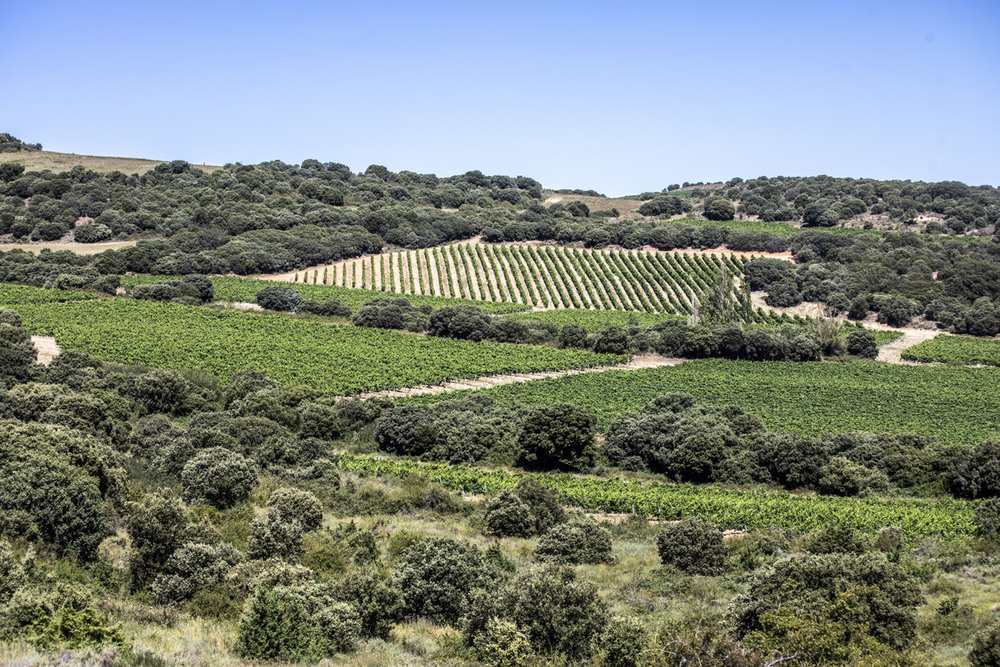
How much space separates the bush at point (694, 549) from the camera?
25.9 meters

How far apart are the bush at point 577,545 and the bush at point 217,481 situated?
11.5m

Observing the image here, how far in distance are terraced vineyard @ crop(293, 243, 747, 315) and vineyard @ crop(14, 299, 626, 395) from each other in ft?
82.4

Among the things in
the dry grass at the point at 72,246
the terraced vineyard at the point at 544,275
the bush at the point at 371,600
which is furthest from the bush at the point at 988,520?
the dry grass at the point at 72,246

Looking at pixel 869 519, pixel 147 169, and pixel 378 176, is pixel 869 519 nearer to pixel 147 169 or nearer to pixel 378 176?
pixel 147 169

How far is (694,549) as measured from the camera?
2594cm

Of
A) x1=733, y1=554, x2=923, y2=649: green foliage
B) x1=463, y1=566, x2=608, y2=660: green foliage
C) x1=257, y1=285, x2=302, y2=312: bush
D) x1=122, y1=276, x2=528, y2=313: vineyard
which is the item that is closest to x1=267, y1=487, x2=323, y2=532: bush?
x1=463, y1=566, x2=608, y2=660: green foliage

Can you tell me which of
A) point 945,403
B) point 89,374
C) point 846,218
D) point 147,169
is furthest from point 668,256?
point 147,169

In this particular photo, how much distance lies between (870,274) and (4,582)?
103 m

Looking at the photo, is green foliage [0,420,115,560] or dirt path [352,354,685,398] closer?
green foliage [0,420,115,560]

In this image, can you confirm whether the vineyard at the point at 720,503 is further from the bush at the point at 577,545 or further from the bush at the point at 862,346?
the bush at the point at 862,346

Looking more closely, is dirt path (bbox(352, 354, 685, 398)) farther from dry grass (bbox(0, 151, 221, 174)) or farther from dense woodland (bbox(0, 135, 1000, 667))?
dry grass (bbox(0, 151, 221, 174))

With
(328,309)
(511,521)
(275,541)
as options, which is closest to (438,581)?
(275,541)

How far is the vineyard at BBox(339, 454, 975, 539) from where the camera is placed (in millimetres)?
32188

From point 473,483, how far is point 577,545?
12.3 metres
